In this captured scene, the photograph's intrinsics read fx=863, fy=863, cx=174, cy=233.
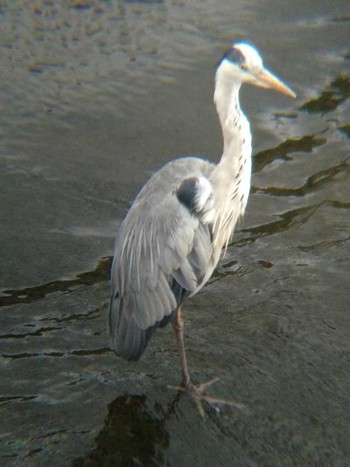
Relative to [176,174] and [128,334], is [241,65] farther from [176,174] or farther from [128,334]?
[128,334]

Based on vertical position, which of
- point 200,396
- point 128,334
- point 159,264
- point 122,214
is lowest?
point 200,396

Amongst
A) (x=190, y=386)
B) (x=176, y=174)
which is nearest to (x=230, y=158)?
(x=176, y=174)

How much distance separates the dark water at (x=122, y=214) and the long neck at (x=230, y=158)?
2.41 feet

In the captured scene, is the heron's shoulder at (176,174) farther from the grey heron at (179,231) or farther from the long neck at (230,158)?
the long neck at (230,158)

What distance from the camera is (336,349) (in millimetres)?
5102

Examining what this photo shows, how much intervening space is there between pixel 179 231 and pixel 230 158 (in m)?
0.52

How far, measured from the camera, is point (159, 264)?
4.85m

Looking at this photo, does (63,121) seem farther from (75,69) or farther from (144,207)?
(144,207)

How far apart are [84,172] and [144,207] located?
1.90m

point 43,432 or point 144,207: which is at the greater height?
point 144,207

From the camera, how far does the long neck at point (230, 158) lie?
15.9 feet

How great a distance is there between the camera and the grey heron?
4.77m

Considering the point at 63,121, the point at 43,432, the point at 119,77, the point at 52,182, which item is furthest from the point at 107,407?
the point at 119,77

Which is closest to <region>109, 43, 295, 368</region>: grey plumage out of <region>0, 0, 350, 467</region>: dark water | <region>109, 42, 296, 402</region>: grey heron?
<region>109, 42, 296, 402</region>: grey heron
